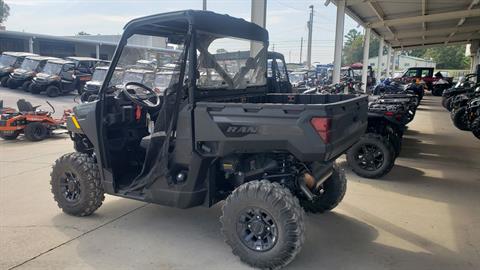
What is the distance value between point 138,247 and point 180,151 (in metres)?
0.95

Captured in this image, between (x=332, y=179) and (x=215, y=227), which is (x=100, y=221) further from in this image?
(x=332, y=179)

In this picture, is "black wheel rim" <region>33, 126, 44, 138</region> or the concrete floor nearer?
the concrete floor

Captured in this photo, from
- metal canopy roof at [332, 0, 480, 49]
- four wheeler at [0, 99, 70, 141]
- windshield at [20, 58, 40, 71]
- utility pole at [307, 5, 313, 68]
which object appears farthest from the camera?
utility pole at [307, 5, 313, 68]

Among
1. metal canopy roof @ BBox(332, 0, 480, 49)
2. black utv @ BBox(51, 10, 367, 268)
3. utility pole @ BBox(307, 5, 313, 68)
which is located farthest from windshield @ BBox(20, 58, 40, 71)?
utility pole @ BBox(307, 5, 313, 68)

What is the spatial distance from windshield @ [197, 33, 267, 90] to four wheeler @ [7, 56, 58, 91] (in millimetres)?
17257

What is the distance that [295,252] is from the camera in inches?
123

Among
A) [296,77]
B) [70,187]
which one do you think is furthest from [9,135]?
[296,77]

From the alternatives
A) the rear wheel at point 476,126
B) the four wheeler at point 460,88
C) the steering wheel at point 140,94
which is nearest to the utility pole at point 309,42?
the four wheeler at point 460,88

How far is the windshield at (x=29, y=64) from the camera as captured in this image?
62.8ft

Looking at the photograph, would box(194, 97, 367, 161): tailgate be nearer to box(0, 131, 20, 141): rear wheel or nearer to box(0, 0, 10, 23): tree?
box(0, 131, 20, 141): rear wheel

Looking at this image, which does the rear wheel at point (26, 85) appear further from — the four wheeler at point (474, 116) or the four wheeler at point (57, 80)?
the four wheeler at point (474, 116)

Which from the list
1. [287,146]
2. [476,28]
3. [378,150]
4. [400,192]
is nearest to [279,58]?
[378,150]

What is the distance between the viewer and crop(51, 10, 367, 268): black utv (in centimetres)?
316

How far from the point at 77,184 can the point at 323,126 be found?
2.67 metres
